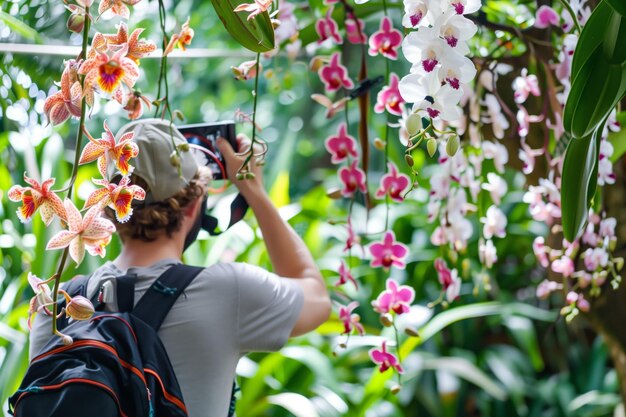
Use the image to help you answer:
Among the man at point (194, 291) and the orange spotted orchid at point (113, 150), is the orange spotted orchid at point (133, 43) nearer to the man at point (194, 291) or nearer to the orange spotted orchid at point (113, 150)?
the orange spotted orchid at point (113, 150)

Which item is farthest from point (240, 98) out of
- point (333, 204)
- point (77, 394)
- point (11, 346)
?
point (77, 394)

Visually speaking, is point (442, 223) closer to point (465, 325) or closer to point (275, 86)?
point (275, 86)

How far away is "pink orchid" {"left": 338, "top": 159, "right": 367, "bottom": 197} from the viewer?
1000mm

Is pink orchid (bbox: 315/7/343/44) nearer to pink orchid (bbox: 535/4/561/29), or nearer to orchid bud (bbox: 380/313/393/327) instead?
pink orchid (bbox: 535/4/561/29)

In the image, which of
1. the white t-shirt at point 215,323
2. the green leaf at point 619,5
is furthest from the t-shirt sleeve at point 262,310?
the green leaf at point 619,5

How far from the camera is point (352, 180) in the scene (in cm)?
101

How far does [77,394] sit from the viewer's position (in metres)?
0.71

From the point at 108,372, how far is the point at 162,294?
15 cm

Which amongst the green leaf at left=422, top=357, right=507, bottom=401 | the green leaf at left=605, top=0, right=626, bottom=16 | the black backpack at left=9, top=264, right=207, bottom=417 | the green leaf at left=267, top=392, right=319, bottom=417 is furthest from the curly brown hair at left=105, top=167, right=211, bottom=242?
the green leaf at left=422, top=357, right=507, bottom=401

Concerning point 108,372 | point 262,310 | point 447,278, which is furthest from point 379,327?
point 108,372

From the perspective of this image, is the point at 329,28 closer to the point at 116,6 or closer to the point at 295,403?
the point at 116,6

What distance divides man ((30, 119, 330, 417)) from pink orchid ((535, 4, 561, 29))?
1.29 feet

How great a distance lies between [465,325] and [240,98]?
1.86 m

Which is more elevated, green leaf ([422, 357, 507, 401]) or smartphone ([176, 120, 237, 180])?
smartphone ([176, 120, 237, 180])
